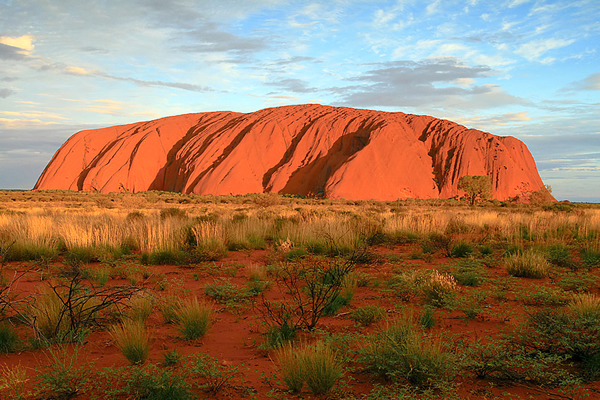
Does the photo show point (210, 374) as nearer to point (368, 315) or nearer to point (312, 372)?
point (312, 372)

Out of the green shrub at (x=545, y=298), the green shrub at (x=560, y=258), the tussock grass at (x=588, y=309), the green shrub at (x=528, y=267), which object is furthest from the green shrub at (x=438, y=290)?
the green shrub at (x=560, y=258)

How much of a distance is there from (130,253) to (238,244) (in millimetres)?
2846

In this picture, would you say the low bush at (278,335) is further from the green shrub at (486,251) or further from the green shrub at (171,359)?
the green shrub at (486,251)

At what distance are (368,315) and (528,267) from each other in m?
4.50

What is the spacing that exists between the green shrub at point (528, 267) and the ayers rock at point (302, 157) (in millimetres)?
41072

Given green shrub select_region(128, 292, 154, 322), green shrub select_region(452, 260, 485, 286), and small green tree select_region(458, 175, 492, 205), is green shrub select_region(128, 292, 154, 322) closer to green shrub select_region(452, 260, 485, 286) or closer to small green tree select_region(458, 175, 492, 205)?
green shrub select_region(452, 260, 485, 286)

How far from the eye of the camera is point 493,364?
3.20 meters

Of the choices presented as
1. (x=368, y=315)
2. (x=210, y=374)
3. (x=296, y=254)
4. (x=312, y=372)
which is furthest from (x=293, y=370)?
(x=296, y=254)

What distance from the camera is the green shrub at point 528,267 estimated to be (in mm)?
7195

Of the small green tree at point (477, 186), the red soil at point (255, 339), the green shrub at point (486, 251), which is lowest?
the red soil at point (255, 339)

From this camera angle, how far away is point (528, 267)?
23.9 ft

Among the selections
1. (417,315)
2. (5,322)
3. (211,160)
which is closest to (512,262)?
(417,315)

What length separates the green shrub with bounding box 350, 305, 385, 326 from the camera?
4.70m

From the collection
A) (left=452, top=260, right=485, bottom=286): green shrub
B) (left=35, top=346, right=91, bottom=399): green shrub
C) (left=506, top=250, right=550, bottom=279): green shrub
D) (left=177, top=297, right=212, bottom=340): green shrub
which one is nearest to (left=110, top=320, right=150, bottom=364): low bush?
(left=35, top=346, right=91, bottom=399): green shrub
